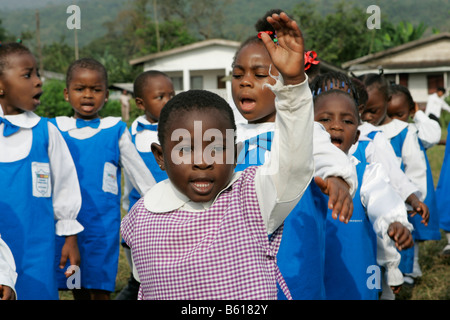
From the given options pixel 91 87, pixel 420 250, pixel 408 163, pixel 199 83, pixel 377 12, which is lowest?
pixel 420 250

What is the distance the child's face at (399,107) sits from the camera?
5.38 metres

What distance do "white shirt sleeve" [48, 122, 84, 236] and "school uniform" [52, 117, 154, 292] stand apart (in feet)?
2.07

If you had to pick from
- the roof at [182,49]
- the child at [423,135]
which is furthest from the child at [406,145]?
the roof at [182,49]

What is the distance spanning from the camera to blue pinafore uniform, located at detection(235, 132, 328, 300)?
7.25 ft

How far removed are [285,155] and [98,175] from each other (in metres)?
2.58

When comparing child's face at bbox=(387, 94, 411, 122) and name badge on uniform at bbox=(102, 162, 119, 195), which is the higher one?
child's face at bbox=(387, 94, 411, 122)

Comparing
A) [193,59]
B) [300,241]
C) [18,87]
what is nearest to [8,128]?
[18,87]

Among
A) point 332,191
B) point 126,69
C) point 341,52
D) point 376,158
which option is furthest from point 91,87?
point 126,69

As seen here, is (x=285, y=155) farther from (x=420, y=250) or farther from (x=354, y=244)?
(x=420, y=250)

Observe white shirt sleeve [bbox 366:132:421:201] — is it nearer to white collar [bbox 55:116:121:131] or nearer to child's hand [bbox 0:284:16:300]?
white collar [bbox 55:116:121:131]

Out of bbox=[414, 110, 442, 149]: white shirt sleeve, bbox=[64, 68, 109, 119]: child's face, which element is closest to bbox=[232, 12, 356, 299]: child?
bbox=[64, 68, 109, 119]: child's face

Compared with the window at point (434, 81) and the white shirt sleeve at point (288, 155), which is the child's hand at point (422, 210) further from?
the window at point (434, 81)

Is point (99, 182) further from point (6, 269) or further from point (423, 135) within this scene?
point (423, 135)

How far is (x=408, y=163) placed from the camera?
505 cm
